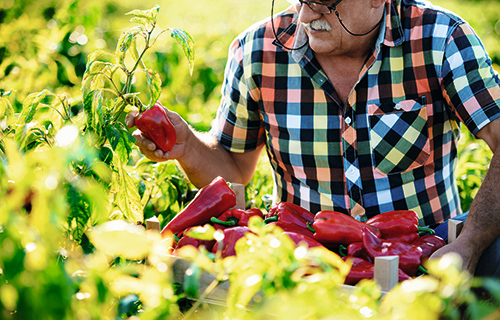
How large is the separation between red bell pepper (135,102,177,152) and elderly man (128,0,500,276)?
34 mm

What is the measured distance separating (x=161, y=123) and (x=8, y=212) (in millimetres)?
1131

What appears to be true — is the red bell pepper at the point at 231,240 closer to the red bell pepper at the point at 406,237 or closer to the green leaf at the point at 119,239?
the red bell pepper at the point at 406,237

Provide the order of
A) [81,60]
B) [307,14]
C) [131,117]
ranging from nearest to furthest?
[131,117] → [307,14] → [81,60]

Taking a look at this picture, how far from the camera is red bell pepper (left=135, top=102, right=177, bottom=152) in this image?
181cm

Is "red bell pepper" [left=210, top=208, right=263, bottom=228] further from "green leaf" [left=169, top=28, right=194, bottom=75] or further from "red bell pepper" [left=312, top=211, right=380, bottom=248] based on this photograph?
"green leaf" [left=169, top=28, right=194, bottom=75]

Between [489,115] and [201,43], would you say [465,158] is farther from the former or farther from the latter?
[201,43]

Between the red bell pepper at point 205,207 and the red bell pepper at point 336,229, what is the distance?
1.22ft

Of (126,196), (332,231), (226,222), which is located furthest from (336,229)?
(126,196)

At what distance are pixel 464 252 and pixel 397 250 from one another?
0.21 meters

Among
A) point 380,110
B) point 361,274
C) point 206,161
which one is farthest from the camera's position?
point 206,161

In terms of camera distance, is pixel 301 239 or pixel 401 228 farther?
pixel 401 228

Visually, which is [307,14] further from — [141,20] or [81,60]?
[81,60]

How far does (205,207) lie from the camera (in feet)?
5.83

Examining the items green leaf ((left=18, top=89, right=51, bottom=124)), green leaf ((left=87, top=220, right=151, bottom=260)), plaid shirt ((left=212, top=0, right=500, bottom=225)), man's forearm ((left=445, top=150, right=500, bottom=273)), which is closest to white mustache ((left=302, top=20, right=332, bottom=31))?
plaid shirt ((left=212, top=0, right=500, bottom=225))
